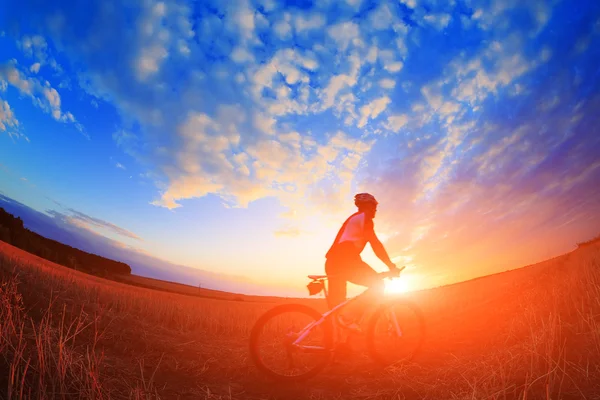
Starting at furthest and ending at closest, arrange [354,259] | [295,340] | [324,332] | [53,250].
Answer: [53,250]
[354,259]
[324,332]
[295,340]

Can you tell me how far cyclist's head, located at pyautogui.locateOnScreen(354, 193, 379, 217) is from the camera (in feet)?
16.5

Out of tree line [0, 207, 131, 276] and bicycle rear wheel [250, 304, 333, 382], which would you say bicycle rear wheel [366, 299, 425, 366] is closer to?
bicycle rear wheel [250, 304, 333, 382]

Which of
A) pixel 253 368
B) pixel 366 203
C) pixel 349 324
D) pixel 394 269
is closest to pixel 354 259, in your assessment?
pixel 394 269

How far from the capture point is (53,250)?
7012cm

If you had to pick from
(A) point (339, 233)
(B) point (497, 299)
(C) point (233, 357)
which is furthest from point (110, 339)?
(B) point (497, 299)

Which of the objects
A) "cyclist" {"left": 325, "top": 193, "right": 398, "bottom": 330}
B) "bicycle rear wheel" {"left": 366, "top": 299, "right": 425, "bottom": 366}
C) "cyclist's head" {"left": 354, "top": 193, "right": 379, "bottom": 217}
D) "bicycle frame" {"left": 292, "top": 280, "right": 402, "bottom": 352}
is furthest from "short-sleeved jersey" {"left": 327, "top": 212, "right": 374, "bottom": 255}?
"bicycle rear wheel" {"left": 366, "top": 299, "right": 425, "bottom": 366}

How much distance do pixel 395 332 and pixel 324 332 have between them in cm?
152

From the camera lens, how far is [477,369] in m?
4.71

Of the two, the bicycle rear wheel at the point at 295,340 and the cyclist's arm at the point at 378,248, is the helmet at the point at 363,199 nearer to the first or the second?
the cyclist's arm at the point at 378,248

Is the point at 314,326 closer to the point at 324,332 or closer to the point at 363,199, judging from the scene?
the point at 324,332

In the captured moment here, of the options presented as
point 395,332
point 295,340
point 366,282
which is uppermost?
point 366,282

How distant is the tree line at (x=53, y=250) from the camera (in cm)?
5794

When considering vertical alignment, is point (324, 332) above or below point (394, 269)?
below

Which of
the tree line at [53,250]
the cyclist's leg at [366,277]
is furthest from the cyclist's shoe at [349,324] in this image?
the tree line at [53,250]
